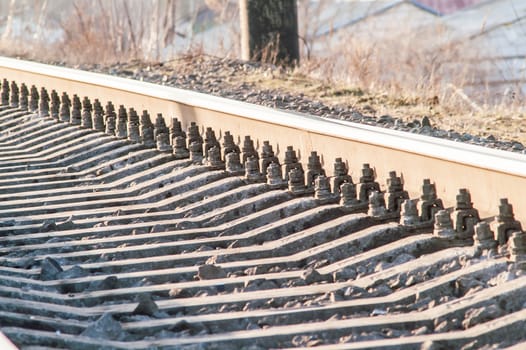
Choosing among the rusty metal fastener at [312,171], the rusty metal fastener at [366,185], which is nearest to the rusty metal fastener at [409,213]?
the rusty metal fastener at [366,185]

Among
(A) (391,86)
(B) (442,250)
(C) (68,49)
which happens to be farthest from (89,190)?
(C) (68,49)

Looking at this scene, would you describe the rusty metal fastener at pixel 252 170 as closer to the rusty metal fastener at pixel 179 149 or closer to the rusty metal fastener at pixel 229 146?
the rusty metal fastener at pixel 229 146

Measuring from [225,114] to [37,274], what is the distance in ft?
6.86

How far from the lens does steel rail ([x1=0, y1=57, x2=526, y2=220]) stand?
4113 mm

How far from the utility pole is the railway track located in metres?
4.99

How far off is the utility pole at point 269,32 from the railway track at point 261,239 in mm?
4993

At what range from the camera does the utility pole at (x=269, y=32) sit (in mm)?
11469

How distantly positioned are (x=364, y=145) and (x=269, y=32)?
6822mm

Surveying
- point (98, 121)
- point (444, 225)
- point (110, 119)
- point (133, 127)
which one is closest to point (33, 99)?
point (98, 121)

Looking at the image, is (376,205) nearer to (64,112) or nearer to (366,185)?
(366,185)

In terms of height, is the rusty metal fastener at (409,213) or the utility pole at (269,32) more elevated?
the utility pole at (269,32)

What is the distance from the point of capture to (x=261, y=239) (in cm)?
457

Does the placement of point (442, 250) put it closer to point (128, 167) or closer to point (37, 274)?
point (37, 274)

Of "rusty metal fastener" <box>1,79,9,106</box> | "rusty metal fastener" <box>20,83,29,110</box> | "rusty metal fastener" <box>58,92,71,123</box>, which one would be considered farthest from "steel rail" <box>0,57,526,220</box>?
"rusty metal fastener" <box>1,79,9,106</box>
